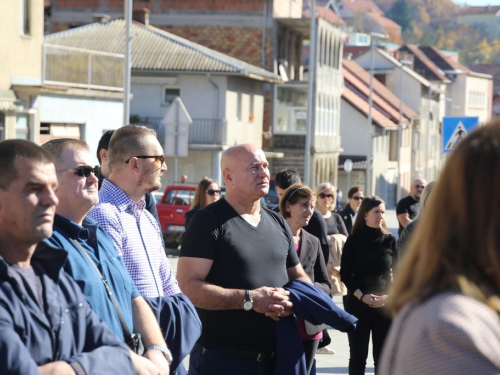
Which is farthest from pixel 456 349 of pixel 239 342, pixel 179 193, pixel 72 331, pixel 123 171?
pixel 179 193

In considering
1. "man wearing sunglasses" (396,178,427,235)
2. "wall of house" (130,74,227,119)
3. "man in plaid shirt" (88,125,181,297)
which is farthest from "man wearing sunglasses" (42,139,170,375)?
"wall of house" (130,74,227,119)

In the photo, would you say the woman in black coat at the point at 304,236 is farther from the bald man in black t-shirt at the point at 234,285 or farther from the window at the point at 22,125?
the window at the point at 22,125

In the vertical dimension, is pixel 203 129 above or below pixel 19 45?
below

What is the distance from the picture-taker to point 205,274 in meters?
5.82

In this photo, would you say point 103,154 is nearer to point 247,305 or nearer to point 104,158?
point 104,158

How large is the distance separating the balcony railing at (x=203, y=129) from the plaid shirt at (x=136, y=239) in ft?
125

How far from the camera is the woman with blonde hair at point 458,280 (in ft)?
7.95

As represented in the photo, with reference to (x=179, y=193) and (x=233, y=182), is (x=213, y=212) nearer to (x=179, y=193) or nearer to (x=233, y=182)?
(x=233, y=182)

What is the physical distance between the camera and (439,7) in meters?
193

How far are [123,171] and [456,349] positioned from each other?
3145mm

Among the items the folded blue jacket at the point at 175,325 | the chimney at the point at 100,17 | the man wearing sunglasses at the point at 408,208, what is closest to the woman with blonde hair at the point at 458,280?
the folded blue jacket at the point at 175,325

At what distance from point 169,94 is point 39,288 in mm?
41231

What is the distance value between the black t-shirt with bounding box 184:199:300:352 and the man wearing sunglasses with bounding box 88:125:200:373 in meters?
0.44

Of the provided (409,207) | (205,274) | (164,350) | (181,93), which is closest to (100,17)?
(181,93)
